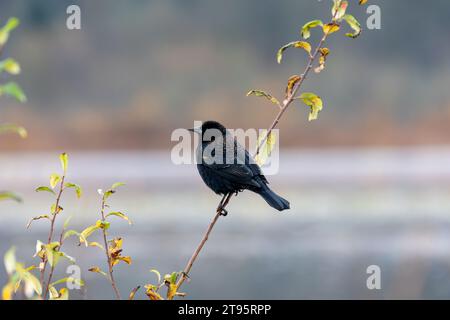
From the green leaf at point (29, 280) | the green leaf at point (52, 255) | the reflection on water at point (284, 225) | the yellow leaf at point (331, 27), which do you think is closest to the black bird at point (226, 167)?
the yellow leaf at point (331, 27)

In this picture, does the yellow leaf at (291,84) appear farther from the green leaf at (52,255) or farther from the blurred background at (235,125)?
the blurred background at (235,125)

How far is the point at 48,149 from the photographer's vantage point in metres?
15.8

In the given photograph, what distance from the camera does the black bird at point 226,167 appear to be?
4070 millimetres

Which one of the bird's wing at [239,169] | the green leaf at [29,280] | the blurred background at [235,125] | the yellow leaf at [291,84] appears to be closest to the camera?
the green leaf at [29,280]

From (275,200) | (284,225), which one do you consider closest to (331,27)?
(275,200)

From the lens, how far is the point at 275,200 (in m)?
3.81

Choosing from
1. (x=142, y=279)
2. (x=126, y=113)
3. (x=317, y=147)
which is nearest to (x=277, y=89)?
(x=317, y=147)

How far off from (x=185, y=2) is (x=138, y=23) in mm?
1099

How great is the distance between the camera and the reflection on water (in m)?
8.02

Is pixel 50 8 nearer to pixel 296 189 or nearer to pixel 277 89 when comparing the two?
pixel 277 89

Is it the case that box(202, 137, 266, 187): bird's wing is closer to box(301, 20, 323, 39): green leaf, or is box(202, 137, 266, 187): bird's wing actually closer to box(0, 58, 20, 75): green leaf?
box(301, 20, 323, 39): green leaf

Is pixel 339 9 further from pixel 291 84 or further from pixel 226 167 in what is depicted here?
pixel 226 167

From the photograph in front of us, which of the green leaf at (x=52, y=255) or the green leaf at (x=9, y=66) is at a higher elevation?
the green leaf at (x=9, y=66)

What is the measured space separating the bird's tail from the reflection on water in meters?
3.30
